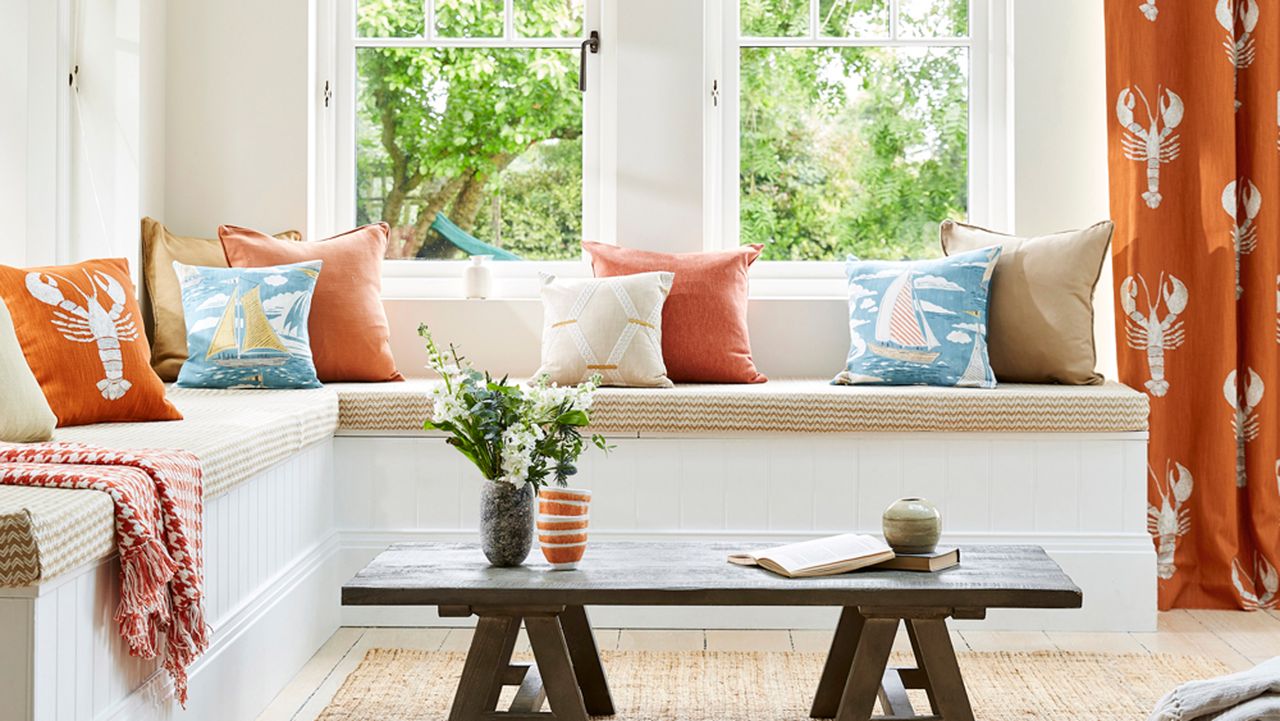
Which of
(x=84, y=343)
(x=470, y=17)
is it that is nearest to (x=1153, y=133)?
(x=470, y=17)

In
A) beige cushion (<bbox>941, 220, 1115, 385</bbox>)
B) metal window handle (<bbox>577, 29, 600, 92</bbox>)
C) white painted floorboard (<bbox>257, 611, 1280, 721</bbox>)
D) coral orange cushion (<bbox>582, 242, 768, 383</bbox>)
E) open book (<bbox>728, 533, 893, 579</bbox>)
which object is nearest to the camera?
open book (<bbox>728, 533, 893, 579</bbox>)

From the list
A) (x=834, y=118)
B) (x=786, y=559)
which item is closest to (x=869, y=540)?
(x=786, y=559)

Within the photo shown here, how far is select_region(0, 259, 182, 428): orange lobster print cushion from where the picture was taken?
2.48 m

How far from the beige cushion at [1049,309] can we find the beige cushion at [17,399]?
8.17ft

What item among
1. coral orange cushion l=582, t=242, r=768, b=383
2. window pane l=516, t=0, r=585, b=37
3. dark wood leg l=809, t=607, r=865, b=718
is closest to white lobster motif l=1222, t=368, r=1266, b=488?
coral orange cushion l=582, t=242, r=768, b=383

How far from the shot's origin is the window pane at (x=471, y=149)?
13.2 ft

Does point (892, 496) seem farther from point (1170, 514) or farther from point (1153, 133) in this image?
point (1153, 133)

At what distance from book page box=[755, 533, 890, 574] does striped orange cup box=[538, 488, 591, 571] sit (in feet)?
1.12

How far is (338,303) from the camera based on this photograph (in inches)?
140

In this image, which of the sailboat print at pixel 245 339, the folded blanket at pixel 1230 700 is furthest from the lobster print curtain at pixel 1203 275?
the sailboat print at pixel 245 339

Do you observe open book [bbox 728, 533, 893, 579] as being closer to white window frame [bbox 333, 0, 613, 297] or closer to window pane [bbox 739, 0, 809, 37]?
white window frame [bbox 333, 0, 613, 297]

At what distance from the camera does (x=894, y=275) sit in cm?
353

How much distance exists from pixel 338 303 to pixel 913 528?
1.97 m

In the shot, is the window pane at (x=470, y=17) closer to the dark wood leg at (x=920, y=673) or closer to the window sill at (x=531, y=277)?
the window sill at (x=531, y=277)
